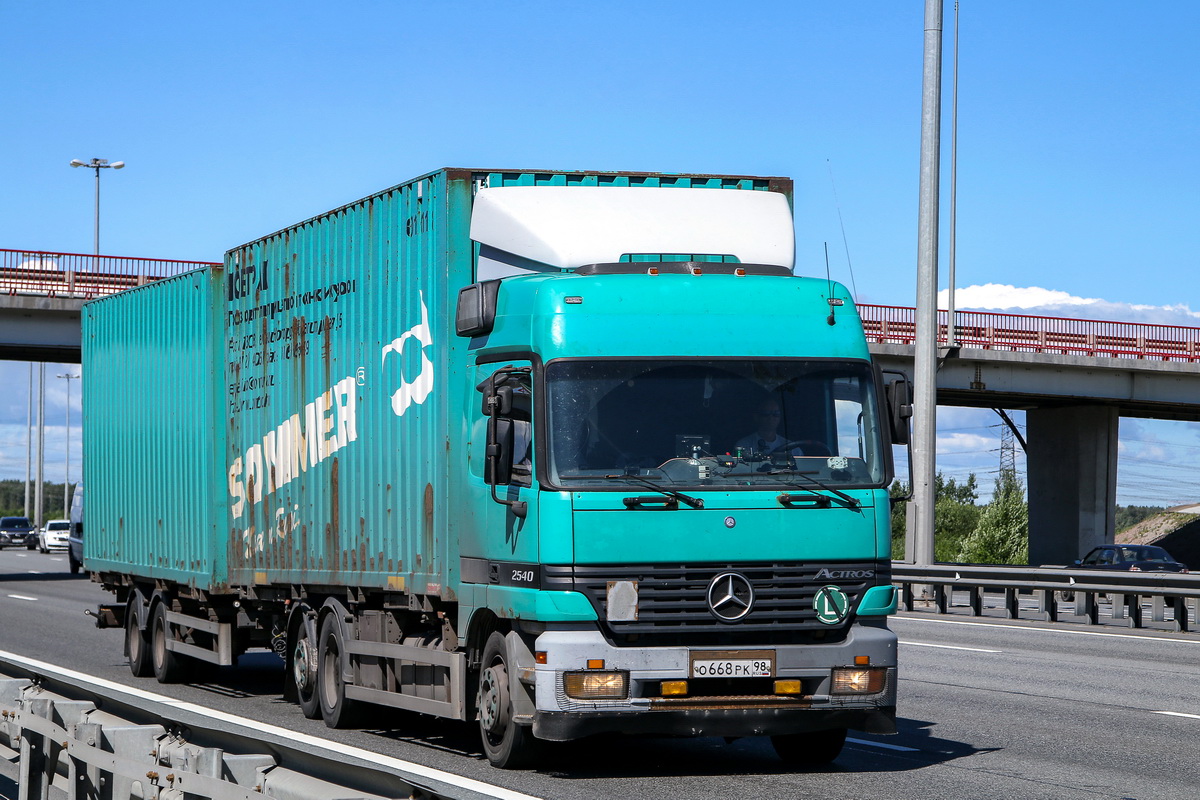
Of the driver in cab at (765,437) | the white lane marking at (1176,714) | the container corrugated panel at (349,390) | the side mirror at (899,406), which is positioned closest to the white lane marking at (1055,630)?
the white lane marking at (1176,714)

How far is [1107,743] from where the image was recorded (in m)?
11.5

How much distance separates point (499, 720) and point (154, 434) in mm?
8344

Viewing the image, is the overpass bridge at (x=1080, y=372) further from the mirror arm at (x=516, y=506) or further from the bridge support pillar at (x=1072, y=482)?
the mirror arm at (x=516, y=506)

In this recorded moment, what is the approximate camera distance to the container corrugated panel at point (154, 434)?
15391 millimetres

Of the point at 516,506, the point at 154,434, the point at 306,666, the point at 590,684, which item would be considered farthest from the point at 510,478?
the point at 154,434

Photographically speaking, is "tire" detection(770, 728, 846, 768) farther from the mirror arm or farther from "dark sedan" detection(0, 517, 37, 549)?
"dark sedan" detection(0, 517, 37, 549)

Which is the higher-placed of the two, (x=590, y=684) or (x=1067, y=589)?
(x=590, y=684)

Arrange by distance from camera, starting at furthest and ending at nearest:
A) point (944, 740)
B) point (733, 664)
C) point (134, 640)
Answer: point (134, 640) → point (944, 740) → point (733, 664)

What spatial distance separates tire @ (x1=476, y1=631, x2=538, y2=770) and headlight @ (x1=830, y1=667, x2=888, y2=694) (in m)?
1.82

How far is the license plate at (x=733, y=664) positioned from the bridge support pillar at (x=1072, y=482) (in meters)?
46.6

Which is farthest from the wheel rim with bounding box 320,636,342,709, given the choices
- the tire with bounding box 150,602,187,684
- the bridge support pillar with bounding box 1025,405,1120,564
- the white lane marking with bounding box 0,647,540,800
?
the bridge support pillar with bounding box 1025,405,1120,564

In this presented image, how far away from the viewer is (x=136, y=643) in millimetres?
17469

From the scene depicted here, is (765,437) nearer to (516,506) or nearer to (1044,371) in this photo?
(516,506)

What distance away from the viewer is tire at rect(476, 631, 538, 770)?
966 centimetres
